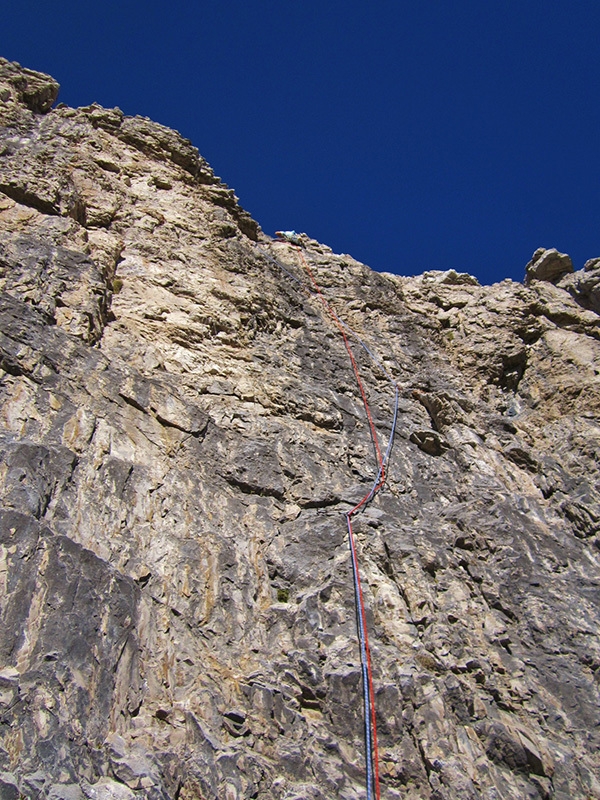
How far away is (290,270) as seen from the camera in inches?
535

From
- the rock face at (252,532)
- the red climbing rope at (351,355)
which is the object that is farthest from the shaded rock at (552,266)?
the red climbing rope at (351,355)

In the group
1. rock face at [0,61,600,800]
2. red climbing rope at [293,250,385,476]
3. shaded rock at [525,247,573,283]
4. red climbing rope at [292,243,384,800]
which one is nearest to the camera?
rock face at [0,61,600,800]

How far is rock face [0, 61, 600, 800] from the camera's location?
16.1ft

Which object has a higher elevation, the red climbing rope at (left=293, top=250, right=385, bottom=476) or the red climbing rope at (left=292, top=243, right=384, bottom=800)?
the red climbing rope at (left=293, top=250, right=385, bottom=476)

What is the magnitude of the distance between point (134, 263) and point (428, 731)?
351 inches

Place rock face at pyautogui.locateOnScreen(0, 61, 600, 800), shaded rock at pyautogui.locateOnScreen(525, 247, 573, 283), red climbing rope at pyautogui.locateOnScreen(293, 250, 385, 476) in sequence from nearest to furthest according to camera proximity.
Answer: rock face at pyautogui.locateOnScreen(0, 61, 600, 800) < red climbing rope at pyautogui.locateOnScreen(293, 250, 385, 476) < shaded rock at pyautogui.locateOnScreen(525, 247, 573, 283)

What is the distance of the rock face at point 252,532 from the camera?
193 inches

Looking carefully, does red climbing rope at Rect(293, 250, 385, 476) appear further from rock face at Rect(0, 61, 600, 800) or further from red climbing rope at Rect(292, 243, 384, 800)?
rock face at Rect(0, 61, 600, 800)

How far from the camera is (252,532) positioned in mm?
7074

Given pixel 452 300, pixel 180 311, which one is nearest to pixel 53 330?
pixel 180 311

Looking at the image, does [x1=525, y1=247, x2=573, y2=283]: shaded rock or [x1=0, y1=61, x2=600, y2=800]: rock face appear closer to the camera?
[x1=0, y1=61, x2=600, y2=800]: rock face

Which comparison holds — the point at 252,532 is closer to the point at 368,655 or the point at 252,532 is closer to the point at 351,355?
the point at 368,655

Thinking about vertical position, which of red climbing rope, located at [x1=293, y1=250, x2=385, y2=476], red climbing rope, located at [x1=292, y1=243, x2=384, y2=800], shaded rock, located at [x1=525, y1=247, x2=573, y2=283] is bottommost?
red climbing rope, located at [x1=292, y1=243, x2=384, y2=800]

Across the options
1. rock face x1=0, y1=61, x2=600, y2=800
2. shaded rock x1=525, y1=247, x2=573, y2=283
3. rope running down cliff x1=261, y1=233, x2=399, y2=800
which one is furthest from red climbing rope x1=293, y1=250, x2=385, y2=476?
shaded rock x1=525, y1=247, x2=573, y2=283
